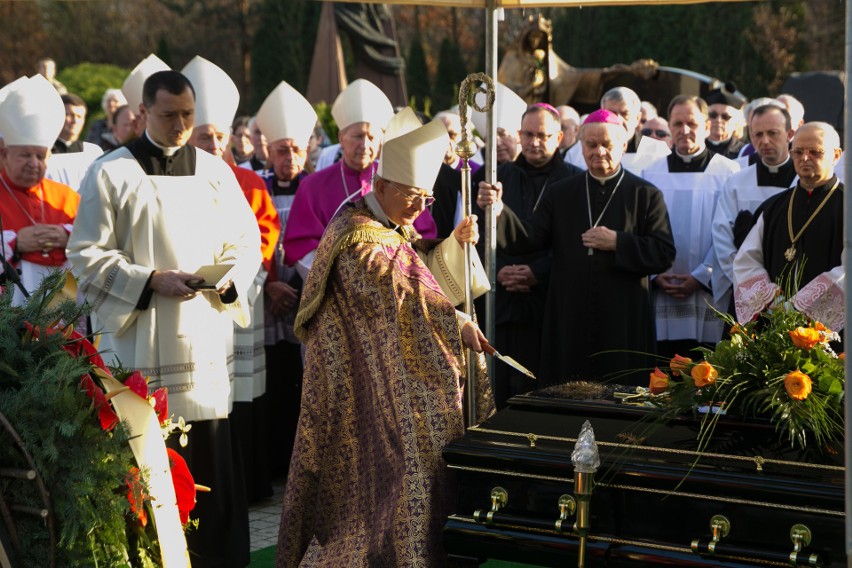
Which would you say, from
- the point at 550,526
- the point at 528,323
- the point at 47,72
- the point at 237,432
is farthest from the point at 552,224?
the point at 47,72

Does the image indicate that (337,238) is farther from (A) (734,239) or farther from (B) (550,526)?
(A) (734,239)

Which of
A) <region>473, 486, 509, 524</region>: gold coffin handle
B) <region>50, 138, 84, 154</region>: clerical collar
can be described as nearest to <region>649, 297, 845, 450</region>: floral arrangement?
<region>473, 486, 509, 524</region>: gold coffin handle

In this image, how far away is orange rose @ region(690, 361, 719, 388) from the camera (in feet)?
13.2

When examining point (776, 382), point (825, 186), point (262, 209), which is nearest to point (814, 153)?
point (825, 186)

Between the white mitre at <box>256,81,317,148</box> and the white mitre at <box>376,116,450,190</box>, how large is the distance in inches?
132

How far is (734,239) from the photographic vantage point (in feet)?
24.7

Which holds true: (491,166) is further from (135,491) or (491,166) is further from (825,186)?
(135,491)

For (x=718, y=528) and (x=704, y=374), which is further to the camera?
(x=704, y=374)

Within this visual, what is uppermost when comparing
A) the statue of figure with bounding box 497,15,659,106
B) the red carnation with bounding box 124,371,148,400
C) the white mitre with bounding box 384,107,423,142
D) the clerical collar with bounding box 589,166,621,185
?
the statue of figure with bounding box 497,15,659,106

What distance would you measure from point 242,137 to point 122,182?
269 inches

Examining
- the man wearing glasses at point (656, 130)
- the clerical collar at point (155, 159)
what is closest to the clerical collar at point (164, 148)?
the clerical collar at point (155, 159)

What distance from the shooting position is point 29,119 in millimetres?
6555

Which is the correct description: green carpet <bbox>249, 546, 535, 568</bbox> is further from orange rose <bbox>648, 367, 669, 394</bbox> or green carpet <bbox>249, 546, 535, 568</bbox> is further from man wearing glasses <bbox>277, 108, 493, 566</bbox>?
orange rose <bbox>648, 367, 669, 394</bbox>

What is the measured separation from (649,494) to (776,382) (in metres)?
0.54
